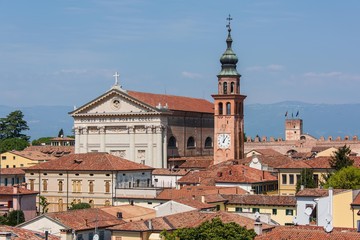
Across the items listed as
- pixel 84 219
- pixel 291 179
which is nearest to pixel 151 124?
pixel 291 179

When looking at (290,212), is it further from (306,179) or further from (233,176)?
(233,176)

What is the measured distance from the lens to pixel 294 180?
76.9 m

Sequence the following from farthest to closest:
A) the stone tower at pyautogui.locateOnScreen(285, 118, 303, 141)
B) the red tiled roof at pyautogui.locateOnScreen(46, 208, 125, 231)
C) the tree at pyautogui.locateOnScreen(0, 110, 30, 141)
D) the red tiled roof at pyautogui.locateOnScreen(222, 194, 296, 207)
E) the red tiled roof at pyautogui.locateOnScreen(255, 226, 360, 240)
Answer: the stone tower at pyautogui.locateOnScreen(285, 118, 303, 141)
the tree at pyautogui.locateOnScreen(0, 110, 30, 141)
the red tiled roof at pyautogui.locateOnScreen(222, 194, 296, 207)
the red tiled roof at pyautogui.locateOnScreen(46, 208, 125, 231)
the red tiled roof at pyautogui.locateOnScreen(255, 226, 360, 240)

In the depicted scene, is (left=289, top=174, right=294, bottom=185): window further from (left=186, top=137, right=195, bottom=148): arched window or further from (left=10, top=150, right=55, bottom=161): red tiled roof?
(left=10, top=150, right=55, bottom=161): red tiled roof

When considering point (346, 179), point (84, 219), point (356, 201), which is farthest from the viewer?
point (346, 179)

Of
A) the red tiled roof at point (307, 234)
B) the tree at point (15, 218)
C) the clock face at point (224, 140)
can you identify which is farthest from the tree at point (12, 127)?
the red tiled roof at point (307, 234)

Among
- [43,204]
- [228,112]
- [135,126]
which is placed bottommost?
[43,204]

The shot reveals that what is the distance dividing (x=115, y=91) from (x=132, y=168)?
27.9 metres

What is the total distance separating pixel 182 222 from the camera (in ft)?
161

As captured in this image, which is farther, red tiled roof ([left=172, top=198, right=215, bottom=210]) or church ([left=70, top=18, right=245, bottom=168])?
church ([left=70, top=18, right=245, bottom=168])

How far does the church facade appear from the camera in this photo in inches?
4154

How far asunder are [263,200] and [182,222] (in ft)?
47.7

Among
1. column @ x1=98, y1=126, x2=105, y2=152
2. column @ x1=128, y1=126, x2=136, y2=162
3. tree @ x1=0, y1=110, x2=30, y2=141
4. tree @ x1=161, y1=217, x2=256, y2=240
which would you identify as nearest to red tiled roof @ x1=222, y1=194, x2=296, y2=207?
tree @ x1=161, y1=217, x2=256, y2=240

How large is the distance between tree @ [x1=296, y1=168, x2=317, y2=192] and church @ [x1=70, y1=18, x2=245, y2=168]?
32755 mm
